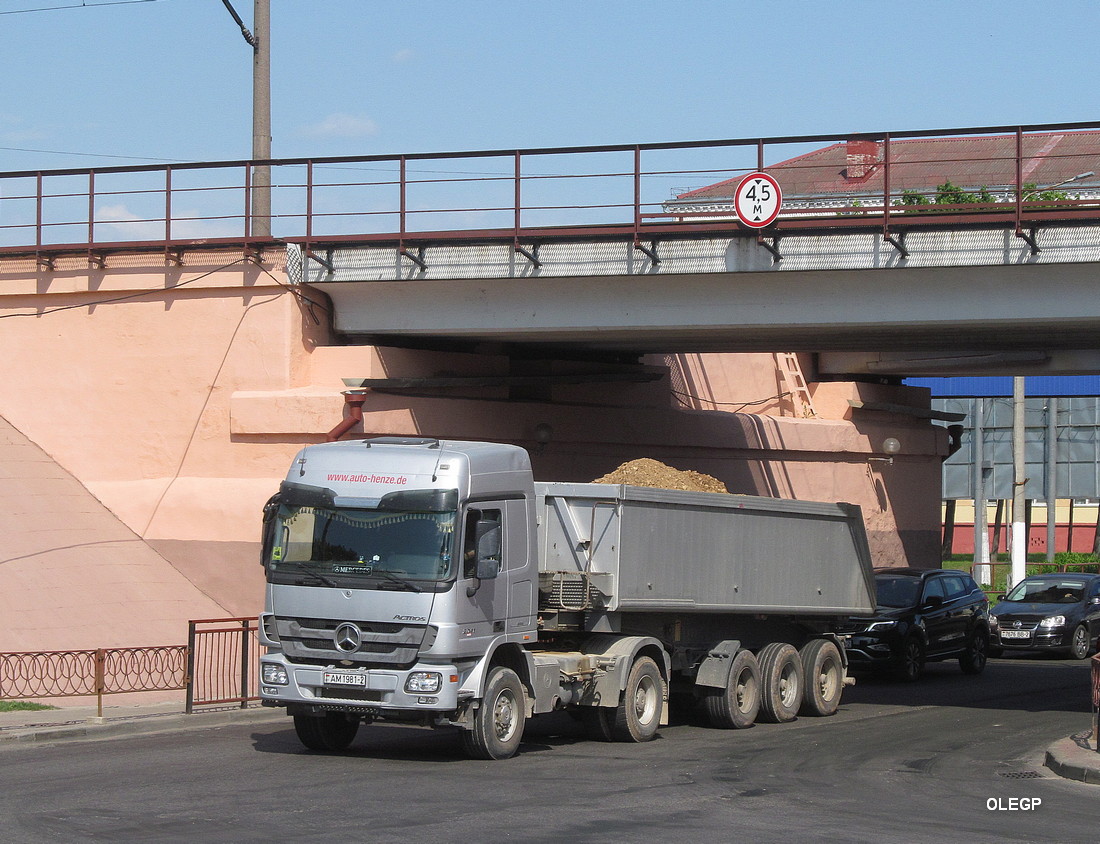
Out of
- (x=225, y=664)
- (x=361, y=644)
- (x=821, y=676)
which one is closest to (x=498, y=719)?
(x=361, y=644)

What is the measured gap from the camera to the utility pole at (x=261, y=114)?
2195 centimetres

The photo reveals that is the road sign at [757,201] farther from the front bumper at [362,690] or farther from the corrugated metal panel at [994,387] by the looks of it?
the corrugated metal panel at [994,387]

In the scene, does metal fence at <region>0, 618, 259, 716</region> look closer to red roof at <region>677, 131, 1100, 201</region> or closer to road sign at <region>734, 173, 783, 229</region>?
road sign at <region>734, 173, 783, 229</region>

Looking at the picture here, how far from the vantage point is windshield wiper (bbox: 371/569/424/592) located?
470 inches

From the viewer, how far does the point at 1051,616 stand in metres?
25.5

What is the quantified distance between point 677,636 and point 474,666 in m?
3.56

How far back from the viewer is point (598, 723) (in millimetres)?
14203

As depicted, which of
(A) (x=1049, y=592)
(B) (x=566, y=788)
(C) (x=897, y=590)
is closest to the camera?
(B) (x=566, y=788)

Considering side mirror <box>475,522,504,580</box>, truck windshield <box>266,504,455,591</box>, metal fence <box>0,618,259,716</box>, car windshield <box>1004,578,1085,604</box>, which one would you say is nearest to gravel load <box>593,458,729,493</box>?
metal fence <box>0,618,259,716</box>

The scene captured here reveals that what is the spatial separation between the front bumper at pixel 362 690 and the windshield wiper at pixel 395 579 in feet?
2.16

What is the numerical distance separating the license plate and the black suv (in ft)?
38.7

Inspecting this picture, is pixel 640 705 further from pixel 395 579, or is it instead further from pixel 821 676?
pixel 821 676

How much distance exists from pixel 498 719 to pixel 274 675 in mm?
2069

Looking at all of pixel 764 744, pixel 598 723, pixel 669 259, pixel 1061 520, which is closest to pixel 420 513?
pixel 598 723
